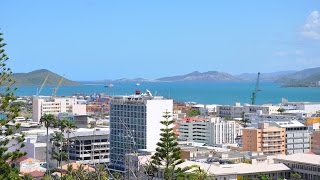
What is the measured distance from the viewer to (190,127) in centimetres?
6688

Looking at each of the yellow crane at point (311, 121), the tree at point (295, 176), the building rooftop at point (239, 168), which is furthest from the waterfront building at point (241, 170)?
the yellow crane at point (311, 121)

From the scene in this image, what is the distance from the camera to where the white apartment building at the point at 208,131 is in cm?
6531

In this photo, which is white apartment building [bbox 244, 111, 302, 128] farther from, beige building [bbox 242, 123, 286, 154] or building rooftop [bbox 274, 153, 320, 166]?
building rooftop [bbox 274, 153, 320, 166]

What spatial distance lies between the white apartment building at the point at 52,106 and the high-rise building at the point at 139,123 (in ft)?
117

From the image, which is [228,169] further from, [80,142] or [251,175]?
[80,142]

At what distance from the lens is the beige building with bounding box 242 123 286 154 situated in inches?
2095

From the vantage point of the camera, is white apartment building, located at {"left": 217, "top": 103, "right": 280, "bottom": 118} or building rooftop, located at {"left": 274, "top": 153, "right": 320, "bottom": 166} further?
white apartment building, located at {"left": 217, "top": 103, "right": 280, "bottom": 118}

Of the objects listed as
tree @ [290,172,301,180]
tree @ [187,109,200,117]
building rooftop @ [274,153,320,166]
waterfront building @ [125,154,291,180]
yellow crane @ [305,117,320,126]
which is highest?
yellow crane @ [305,117,320,126]

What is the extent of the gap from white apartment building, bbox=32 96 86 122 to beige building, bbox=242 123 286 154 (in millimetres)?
33713

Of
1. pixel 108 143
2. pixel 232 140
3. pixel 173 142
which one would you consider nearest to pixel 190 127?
pixel 232 140

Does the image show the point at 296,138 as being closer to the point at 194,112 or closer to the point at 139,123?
the point at 139,123

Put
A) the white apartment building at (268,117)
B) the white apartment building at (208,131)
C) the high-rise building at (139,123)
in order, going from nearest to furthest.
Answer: the high-rise building at (139,123), the white apartment building at (208,131), the white apartment building at (268,117)

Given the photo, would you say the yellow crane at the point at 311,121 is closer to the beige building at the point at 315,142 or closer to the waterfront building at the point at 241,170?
the beige building at the point at 315,142

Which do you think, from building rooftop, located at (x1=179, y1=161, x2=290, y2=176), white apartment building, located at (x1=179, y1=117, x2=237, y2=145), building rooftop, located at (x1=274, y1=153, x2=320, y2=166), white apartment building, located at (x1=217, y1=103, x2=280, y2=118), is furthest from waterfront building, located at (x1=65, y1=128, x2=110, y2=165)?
white apartment building, located at (x1=217, y1=103, x2=280, y2=118)
